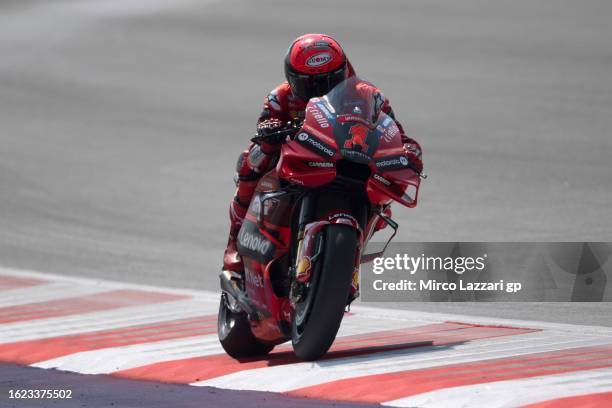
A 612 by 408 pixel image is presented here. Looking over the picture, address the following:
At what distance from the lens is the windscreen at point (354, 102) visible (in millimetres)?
6828

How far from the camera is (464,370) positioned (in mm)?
6551

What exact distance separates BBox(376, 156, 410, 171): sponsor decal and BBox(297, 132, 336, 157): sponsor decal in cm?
24

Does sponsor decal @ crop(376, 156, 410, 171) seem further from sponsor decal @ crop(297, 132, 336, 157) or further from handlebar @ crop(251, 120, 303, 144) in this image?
handlebar @ crop(251, 120, 303, 144)

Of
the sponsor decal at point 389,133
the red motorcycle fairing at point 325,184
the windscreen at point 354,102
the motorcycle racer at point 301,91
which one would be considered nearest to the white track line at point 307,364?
the red motorcycle fairing at point 325,184

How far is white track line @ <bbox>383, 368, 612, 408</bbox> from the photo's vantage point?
18.8 feet

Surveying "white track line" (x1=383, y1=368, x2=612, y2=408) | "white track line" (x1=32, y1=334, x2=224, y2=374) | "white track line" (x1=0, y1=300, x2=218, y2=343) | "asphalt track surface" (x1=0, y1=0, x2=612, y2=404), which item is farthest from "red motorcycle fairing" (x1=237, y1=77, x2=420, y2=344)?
"asphalt track surface" (x1=0, y1=0, x2=612, y2=404)

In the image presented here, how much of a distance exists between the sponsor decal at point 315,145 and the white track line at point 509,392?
1.36 meters

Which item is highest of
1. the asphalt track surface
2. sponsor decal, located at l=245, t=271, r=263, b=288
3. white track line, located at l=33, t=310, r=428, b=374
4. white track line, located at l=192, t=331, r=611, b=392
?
sponsor decal, located at l=245, t=271, r=263, b=288

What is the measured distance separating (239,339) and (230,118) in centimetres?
1140

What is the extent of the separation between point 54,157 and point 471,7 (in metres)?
11.1

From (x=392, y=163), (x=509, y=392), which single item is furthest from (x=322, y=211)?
(x=509, y=392)

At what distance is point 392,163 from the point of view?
22.1ft

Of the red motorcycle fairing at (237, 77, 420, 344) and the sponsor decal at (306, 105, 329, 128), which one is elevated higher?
the sponsor decal at (306, 105, 329, 128)

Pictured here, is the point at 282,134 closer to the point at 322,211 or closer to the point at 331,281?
the point at 322,211
